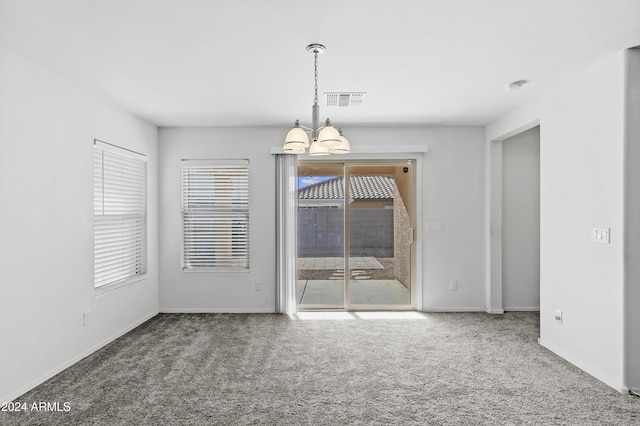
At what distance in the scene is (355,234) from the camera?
5.23m

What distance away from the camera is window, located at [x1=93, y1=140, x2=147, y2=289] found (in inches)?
153

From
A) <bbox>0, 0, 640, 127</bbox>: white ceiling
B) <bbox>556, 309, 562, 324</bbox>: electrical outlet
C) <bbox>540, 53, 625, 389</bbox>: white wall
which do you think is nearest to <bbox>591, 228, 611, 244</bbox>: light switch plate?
<bbox>540, 53, 625, 389</bbox>: white wall

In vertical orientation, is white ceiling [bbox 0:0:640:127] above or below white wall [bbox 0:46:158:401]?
above

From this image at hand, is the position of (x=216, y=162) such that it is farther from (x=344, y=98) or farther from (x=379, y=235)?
(x=379, y=235)

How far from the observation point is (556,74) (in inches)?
129

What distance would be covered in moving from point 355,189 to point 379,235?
0.71m

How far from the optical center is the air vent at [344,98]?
3738 millimetres

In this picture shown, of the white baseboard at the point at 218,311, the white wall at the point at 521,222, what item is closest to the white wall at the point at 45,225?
the white baseboard at the point at 218,311

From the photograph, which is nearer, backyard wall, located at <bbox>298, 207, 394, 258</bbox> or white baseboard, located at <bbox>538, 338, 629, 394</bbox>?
white baseboard, located at <bbox>538, 338, 629, 394</bbox>

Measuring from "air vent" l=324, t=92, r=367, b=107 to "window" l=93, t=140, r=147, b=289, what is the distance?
2.33m

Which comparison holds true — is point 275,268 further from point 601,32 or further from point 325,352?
point 601,32

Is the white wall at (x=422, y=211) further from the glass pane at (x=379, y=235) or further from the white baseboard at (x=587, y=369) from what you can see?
the white baseboard at (x=587, y=369)

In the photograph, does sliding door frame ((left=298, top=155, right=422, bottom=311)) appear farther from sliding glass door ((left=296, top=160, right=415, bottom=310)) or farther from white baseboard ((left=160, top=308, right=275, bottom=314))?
white baseboard ((left=160, top=308, right=275, bottom=314))

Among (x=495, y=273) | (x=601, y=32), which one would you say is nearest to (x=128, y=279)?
(x=495, y=273)
